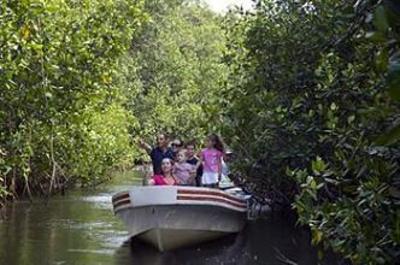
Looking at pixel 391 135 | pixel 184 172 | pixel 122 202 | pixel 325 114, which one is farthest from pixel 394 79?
pixel 184 172

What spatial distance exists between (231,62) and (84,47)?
4810mm

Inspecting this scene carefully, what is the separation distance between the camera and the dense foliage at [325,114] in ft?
12.9

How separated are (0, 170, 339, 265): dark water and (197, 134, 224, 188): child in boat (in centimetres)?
109

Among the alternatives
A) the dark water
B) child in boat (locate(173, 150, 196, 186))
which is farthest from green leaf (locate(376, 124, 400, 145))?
child in boat (locate(173, 150, 196, 186))

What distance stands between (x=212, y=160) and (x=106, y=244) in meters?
2.33

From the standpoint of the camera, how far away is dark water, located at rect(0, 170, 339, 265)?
11258 millimetres

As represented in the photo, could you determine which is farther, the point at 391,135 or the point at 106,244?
the point at 106,244

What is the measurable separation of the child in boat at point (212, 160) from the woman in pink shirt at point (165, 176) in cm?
74

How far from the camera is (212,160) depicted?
1321 cm

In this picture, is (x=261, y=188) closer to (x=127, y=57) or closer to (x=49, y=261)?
(x=49, y=261)

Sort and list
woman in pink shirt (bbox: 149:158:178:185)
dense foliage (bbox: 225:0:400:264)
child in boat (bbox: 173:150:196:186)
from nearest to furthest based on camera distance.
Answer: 1. dense foliage (bbox: 225:0:400:264)
2. woman in pink shirt (bbox: 149:158:178:185)
3. child in boat (bbox: 173:150:196:186)

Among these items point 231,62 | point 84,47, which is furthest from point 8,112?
point 231,62

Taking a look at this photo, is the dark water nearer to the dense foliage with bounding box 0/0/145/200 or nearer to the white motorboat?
the white motorboat

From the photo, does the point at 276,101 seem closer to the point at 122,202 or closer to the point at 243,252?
the point at 243,252
